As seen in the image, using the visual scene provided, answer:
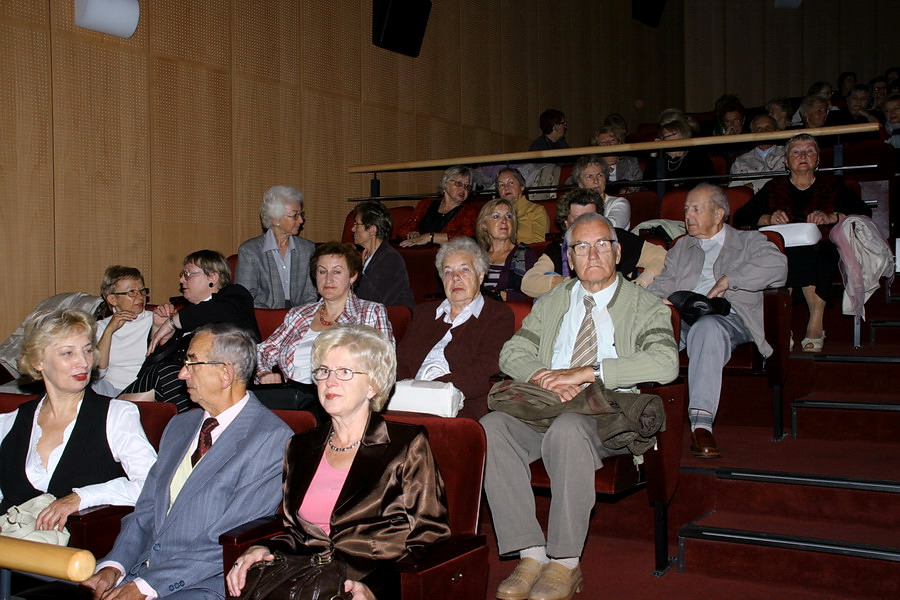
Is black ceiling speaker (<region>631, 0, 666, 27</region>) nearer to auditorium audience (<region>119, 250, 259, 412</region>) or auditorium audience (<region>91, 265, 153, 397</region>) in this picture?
auditorium audience (<region>119, 250, 259, 412</region>)

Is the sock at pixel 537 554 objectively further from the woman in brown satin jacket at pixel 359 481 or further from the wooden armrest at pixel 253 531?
the wooden armrest at pixel 253 531

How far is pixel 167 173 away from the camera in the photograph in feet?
16.1

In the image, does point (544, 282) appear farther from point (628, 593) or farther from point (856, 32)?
point (856, 32)

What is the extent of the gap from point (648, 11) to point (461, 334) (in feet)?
26.0

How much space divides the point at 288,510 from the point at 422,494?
0.33 meters

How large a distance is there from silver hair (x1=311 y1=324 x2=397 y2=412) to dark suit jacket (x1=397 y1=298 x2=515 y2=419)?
86 cm

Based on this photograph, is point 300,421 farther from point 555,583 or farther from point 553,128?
point 553,128

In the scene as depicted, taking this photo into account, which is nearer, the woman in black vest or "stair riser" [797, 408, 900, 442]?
the woman in black vest

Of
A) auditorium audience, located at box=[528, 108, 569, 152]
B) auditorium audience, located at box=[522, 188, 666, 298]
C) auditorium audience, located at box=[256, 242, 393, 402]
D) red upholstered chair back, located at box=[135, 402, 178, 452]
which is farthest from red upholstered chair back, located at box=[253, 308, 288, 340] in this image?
auditorium audience, located at box=[528, 108, 569, 152]

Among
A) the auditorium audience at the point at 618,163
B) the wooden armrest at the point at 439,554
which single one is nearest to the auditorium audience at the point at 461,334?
the wooden armrest at the point at 439,554

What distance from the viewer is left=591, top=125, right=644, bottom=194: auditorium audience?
5766 millimetres

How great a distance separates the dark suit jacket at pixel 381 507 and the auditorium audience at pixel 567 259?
1.95m

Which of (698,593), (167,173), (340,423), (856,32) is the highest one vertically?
(856,32)

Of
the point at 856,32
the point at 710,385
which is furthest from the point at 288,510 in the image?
the point at 856,32
